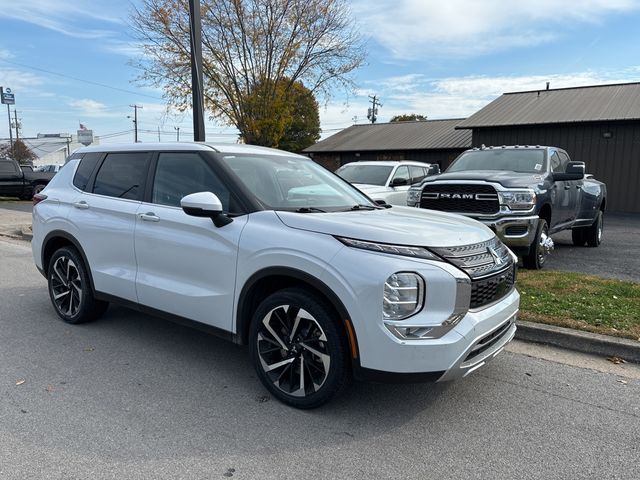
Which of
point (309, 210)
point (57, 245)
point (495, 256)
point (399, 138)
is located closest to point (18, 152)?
point (399, 138)

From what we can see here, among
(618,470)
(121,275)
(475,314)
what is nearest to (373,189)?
(121,275)

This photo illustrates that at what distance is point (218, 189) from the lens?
3877mm

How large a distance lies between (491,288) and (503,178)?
13.8ft

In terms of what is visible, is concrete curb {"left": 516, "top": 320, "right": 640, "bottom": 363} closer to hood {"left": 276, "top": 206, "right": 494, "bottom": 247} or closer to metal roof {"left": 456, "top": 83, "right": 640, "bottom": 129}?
hood {"left": 276, "top": 206, "right": 494, "bottom": 247}

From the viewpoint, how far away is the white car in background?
10227 millimetres

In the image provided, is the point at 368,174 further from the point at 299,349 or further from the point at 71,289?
the point at 299,349

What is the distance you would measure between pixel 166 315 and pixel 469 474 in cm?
260

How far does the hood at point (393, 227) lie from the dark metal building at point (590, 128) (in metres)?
17.8

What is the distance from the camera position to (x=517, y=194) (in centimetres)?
689

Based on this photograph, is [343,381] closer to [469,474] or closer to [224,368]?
[469,474]

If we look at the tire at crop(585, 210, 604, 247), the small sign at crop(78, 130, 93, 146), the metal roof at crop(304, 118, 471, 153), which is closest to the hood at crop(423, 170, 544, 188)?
the tire at crop(585, 210, 604, 247)

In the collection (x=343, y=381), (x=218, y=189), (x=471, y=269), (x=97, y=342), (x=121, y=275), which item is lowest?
(x=97, y=342)

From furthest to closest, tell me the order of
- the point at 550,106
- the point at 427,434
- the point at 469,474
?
the point at 550,106, the point at 427,434, the point at 469,474

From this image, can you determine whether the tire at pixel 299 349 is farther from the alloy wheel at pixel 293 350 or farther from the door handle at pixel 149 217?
the door handle at pixel 149 217
